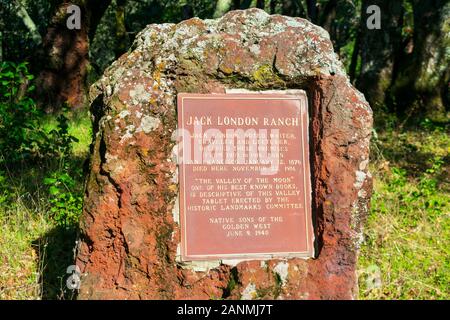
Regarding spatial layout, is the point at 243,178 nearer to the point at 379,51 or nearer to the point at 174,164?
the point at 174,164

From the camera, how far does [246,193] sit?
13.6ft

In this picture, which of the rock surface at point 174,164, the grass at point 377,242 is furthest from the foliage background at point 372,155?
the rock surface at point 174,164

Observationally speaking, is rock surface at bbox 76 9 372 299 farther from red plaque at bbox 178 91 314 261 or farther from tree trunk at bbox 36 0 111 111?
tree trunk at bbox 36 0 111 111

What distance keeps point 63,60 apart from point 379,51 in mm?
5508

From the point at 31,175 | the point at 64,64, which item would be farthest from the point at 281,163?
the point at 64,64

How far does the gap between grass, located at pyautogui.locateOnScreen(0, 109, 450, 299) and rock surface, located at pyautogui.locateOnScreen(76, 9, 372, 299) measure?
697 millimetres

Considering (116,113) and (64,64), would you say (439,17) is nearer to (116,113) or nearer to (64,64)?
(64,64)

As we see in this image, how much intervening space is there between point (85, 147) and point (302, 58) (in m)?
4.60

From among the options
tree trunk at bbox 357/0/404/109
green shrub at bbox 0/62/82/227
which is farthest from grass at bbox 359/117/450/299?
green shrub at bbox 0/62/82/227

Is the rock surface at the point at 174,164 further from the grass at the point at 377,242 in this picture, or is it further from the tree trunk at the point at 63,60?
the tree trunk at the point at 63,60

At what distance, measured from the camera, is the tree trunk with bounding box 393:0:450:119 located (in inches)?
364

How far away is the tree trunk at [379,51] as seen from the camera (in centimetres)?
1012

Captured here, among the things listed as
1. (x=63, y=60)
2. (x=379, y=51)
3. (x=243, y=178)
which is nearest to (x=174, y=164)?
(x=243, y=178)

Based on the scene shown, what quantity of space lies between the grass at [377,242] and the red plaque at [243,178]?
105 cm
